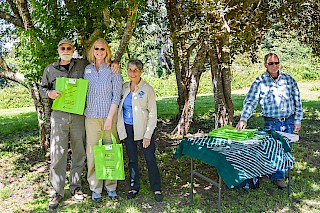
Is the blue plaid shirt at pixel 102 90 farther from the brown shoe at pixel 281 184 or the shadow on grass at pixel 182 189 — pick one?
the brown shoe at pixel 281 184

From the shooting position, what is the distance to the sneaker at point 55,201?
4434 mm

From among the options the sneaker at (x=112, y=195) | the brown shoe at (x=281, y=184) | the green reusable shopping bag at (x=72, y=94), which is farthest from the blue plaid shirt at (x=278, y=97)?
the green reusable shopping bag at (x=72, y=94)

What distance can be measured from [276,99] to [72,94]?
101 inches

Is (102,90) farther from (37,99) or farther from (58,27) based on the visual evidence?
(37,99)

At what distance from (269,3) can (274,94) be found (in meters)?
4.16

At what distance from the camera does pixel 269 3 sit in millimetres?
8219

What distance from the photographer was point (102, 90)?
4.37 meters

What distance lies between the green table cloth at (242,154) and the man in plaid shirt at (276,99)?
1.23ft

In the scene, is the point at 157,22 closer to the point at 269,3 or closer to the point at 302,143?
the point at 269,3

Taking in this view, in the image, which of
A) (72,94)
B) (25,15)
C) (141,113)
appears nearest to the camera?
(72,94)

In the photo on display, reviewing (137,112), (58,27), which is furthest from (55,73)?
(137,112)

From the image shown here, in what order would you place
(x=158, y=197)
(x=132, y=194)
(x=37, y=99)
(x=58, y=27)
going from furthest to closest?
(x=37, y=99), (x=58, y=27), (x=132, y=194), (x=158, y=197)

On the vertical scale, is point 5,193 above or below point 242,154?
below

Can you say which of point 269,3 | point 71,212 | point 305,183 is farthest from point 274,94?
point 269,3
